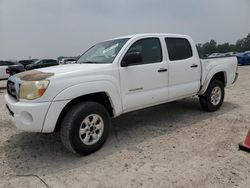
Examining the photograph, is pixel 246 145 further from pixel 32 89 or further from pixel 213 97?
pixel 32 89

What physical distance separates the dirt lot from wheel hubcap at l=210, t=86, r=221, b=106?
0.64m

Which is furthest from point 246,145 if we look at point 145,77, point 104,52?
Result: point 104,52

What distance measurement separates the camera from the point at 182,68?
5195 millimetres

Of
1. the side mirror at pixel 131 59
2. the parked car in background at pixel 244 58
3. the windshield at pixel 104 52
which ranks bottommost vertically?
the parked car in background at pixel 244 58

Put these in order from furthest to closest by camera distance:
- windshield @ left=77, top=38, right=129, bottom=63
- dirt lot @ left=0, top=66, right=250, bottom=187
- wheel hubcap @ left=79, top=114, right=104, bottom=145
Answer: windshield @ left=77, top=38, right=129, bottom=63 → wheel hubcap @ left=79, top=114, right=104, bottom=145 → dirt lot @ left=0, top=66, right=250, bottom=187

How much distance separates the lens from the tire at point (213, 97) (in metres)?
5.99

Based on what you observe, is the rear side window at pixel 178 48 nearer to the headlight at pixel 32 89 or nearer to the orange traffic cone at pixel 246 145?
the orange traffic cone at pixel 246 145

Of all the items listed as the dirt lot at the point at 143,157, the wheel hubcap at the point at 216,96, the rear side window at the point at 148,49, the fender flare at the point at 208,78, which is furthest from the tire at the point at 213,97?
the rear side window at the point at 148,49

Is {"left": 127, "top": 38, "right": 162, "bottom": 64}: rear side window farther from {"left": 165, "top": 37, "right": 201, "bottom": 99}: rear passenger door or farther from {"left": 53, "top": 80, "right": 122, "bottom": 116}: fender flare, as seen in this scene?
{"left": 53, "top": 80, "right": 122, "bottom": 116}: fender flare

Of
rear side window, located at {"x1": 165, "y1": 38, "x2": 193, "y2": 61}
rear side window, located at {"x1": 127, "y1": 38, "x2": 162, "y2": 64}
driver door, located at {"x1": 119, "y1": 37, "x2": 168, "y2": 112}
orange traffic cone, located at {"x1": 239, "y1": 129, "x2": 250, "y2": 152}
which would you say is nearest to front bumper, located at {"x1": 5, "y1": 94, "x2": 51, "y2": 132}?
driver door, located at {"x1": 119, "y1": 37, "x2": 168, "y2": 112}

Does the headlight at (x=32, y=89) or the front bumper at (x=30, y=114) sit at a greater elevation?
the headlight at (x=32, y=89)

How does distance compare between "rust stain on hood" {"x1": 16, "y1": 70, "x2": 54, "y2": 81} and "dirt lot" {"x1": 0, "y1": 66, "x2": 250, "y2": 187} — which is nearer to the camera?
"dirt lot" {"x1": 0, "y1": 66, "x2": 250, "y2": 187}

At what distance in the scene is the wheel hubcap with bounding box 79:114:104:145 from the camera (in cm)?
375

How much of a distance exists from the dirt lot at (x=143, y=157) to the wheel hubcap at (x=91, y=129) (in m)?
0.25
